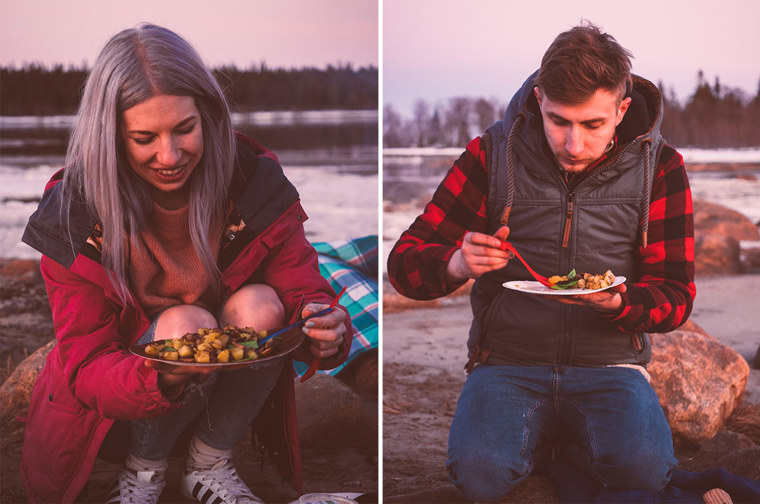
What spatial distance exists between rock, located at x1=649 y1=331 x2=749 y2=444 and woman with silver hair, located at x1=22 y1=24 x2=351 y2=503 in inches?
52.5

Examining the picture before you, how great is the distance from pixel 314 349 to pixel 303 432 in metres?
0.78

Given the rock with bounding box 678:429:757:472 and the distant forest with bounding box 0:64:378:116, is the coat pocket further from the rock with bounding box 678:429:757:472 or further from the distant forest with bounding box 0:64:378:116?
A: the rock with bounding box 678:429:757:472

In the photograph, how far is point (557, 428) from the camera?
7.86 feet

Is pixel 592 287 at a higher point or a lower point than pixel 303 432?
higher

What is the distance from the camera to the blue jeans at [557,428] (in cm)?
223

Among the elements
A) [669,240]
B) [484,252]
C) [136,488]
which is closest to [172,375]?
[136,488]

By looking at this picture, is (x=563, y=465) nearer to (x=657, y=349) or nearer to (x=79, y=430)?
(x=657, y=349)

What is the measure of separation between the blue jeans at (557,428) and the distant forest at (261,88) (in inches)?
63.0

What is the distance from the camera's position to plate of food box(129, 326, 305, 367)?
6.43 feet

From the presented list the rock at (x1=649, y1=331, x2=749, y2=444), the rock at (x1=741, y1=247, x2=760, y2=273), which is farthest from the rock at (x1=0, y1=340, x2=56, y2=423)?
the rock at (x1=741, y1=247, x2=760, y2=273)

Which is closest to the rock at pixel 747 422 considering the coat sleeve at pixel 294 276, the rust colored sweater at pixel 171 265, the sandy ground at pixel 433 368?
the sandy ground at pixel 433 368

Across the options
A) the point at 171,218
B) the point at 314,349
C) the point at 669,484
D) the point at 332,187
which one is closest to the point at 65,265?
the point at 171,218

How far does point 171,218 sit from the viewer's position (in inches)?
92.4

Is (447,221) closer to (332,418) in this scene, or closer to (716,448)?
(332,418)
